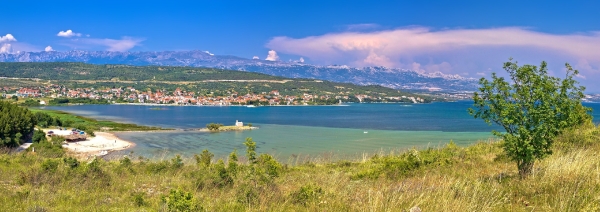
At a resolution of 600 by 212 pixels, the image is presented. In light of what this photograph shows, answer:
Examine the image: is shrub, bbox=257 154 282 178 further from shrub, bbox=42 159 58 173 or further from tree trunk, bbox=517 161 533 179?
shrub, bbox=42 159 58 173

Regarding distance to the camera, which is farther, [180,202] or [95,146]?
[95,146]

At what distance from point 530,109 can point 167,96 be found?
163350mm

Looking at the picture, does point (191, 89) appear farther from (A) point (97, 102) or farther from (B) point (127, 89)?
(A) point (97, 102)

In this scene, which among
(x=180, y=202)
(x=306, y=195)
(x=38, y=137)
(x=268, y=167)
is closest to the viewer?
(x=180, y=202)

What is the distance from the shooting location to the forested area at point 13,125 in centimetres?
3083

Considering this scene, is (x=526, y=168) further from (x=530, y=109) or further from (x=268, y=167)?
(x=268, y=167)

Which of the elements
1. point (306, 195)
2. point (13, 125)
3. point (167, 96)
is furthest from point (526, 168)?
point (167, 96)

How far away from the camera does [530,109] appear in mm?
6188

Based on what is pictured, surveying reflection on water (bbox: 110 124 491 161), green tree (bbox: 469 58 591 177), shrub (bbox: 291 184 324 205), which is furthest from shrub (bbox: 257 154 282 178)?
reflection on water (bbox: 110 124 491 161)

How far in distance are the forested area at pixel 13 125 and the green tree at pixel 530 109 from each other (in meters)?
34.4

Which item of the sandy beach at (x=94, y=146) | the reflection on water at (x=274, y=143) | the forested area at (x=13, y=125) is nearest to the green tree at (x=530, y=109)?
the reflection on water at (x=274, y=143)

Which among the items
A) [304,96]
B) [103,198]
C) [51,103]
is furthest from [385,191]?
[304,96]

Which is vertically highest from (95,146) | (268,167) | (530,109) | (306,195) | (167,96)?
(530,109)

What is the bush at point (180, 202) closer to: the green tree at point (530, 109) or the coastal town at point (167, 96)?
the green tree at point (530, 109)
